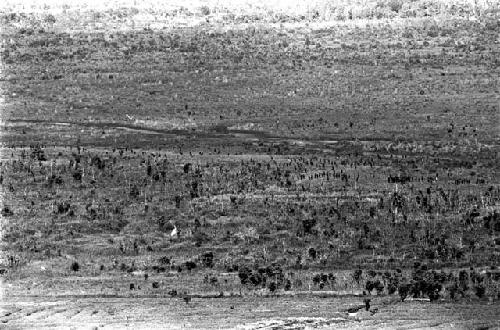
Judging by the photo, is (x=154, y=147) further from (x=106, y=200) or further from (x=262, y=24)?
(x=262, y=24)

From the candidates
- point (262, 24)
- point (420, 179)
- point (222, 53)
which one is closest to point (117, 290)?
point (420, 179)

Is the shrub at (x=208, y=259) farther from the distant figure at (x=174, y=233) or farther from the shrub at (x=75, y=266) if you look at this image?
the shrub at (x=75, y=266)

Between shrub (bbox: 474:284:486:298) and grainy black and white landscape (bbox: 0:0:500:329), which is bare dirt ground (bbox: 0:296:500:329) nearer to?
grainy black and white landscape (bbox: 0:0:500:329)

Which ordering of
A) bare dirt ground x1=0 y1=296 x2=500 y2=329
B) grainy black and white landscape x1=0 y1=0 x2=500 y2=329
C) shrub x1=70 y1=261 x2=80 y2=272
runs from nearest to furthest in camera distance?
bare dirt ground x1=0 y1=296 x2=500 y2=329 < grainy black and white landscape x1=0 y1=0 x2=500 y2=329 < shrub x1=70 y1=261 x2=80 y2=272

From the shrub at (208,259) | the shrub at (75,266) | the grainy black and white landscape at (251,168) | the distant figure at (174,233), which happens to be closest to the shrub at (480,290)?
the grainy black and white landscape at (251,168)

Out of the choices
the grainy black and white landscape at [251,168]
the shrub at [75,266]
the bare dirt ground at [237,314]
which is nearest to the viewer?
the bare dirt ground at [237,314]

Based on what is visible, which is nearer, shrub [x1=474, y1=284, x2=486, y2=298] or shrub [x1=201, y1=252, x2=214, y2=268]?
shrub [x1=474, y1=284, x2=486, y2=298]

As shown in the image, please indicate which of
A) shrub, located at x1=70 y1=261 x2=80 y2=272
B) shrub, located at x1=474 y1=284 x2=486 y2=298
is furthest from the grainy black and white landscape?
shrub, located at x1=70 y1=261 x2=80 y2=272

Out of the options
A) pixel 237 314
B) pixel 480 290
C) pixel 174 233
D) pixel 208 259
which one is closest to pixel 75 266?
pixel 208 259

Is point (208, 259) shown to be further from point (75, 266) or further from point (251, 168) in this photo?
point (251, 168)
